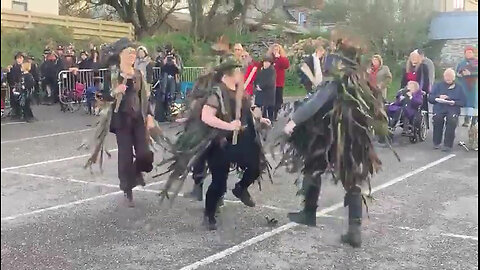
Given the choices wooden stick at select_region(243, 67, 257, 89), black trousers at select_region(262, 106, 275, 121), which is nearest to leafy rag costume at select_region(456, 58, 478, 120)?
wooden stick at select_region(243, 67, 257, 89)

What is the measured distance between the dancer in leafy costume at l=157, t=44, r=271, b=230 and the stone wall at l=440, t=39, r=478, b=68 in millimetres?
1164

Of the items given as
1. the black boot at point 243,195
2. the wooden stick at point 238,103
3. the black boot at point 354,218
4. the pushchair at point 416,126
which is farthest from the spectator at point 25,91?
the pushchair at point 416,126

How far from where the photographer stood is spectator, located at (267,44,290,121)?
2.20 meters

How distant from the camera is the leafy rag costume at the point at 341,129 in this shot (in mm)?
3090

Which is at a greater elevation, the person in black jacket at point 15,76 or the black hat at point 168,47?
the black hat at point 168,47

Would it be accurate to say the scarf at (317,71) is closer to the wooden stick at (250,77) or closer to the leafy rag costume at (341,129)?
the leafy rag costume at (341,129)

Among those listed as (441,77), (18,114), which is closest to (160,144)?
(441,77)

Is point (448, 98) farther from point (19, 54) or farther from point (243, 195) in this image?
point (19, 54)

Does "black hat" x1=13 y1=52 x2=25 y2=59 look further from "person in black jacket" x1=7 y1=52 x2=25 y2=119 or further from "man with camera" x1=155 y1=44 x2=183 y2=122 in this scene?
"man with camera" x1=155 y1=44 x2=183 y2=122

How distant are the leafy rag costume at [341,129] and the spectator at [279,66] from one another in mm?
227

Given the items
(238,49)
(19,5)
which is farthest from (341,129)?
(19,5)

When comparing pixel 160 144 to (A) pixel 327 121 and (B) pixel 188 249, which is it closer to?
(B) pixel 188 249

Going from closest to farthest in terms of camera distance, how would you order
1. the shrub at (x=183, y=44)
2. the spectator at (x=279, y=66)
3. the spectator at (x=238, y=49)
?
the shrub at (x=183, y=44), the spectator at (x=238, y=49), the spectator at (x=279, y=66)

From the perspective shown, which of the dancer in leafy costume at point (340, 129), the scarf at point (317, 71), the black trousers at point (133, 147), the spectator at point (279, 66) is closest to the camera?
the spectator at point (279, 66)
